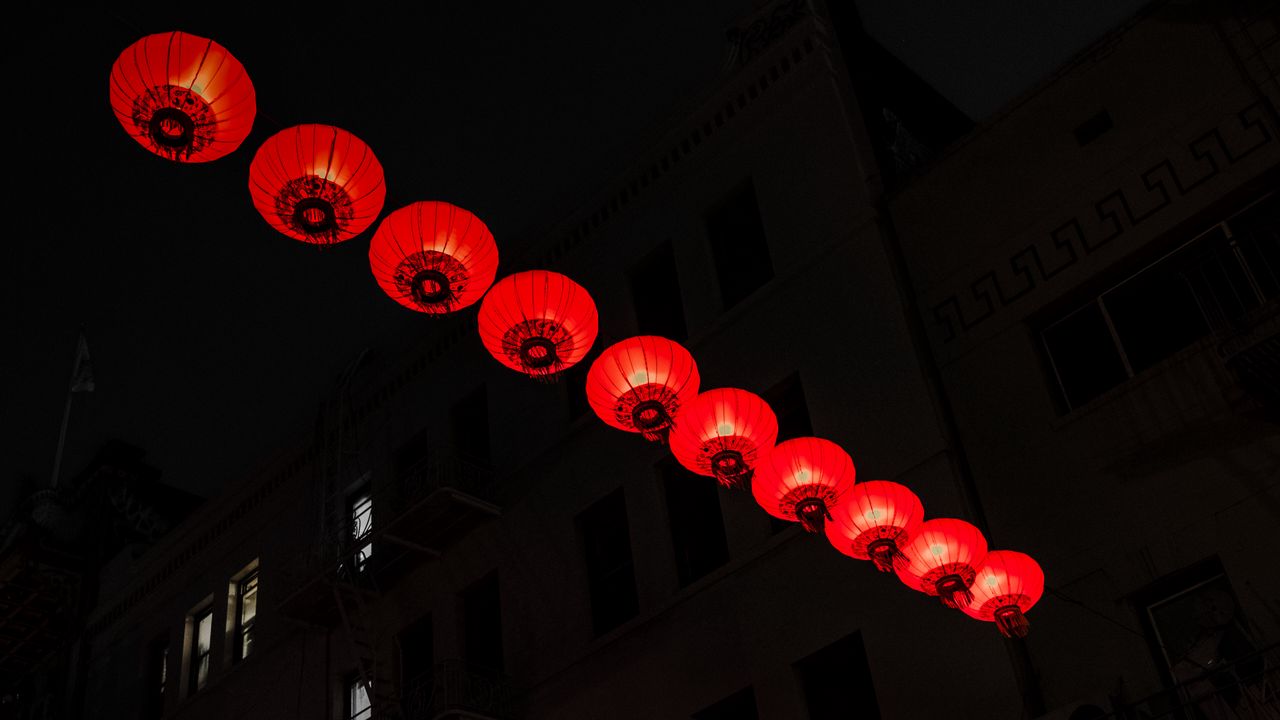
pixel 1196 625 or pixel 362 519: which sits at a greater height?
pixel 362 519

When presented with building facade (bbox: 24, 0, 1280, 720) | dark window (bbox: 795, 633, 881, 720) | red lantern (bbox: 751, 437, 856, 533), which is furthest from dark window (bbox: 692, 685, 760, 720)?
red lantern (bbox: 751, 437, 856, 533)

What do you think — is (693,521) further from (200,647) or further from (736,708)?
(200,647)

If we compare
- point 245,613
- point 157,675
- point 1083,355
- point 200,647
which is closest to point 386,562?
point 245,613

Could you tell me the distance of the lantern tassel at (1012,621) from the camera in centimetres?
1200

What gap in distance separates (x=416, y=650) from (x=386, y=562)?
1.56 m

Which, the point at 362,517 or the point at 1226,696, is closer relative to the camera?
the point at 1226,696

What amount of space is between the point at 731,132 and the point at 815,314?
13.8ft

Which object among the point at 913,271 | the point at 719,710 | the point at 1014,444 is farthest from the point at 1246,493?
the point at 719,710

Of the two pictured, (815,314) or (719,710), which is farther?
(815,314)

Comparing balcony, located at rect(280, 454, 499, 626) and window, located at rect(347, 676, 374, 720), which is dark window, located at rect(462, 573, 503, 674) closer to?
balcony, located at rect(280, 454, 499, 626)

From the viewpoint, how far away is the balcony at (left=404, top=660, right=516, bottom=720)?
56.1 feet

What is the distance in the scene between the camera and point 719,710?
51.7 ft

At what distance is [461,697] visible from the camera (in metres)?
17.6

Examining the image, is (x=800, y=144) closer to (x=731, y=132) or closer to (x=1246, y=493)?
(x=731, y=132)
